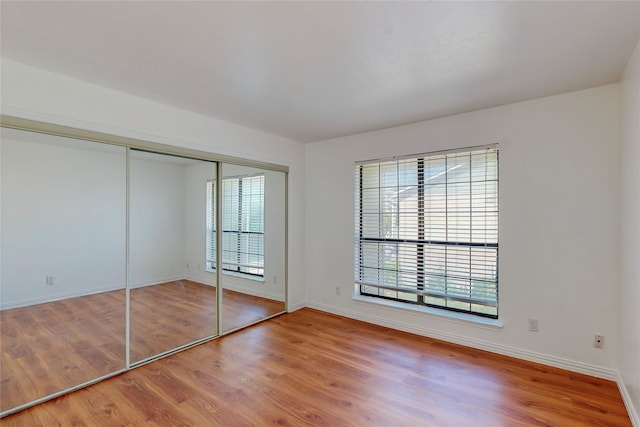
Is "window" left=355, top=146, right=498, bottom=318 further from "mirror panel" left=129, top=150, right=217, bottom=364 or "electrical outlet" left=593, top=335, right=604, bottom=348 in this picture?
"mirror panel" left=129, top=150, right=217, bottom=364

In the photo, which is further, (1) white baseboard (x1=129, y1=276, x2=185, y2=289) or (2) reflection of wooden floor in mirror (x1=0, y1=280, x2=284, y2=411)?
(1) white baseboard (x1=129, y1=276, x2=185, y2=289)

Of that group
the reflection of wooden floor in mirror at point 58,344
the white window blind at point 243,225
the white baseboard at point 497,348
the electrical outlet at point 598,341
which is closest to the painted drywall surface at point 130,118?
the white window blind at point 243,225

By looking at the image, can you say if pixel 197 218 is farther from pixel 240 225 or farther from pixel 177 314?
pixel 177 314

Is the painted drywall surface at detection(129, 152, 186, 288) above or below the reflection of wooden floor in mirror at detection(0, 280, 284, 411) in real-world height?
above

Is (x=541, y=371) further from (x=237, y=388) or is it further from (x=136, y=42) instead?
(x=136, y=42)

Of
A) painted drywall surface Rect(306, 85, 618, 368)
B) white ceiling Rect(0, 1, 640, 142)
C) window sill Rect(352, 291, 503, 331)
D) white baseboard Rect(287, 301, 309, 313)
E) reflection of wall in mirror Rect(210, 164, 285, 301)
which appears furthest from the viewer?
white baseboard Rect(287, 301, 309, 313)

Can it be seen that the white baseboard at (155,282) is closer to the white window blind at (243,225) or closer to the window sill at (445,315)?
the white window blind at (243,225)

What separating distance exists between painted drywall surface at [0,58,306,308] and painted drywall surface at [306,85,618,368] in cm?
197

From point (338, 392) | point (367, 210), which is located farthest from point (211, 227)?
point (338, 392)

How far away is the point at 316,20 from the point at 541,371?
11.0ft

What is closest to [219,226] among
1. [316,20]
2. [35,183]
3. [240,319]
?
[240,319]

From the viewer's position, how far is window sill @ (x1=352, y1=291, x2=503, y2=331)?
3043 mm

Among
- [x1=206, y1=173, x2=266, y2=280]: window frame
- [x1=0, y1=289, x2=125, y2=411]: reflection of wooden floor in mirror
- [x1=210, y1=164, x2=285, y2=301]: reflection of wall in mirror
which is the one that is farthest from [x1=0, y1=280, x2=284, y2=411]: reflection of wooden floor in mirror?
[x1=210, y1=164, x2=285, y2=301]: reflection of wall in mirror

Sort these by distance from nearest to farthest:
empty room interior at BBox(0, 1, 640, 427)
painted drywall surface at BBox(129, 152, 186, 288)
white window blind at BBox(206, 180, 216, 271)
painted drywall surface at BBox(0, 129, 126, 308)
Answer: empty room interior at BBox(0, 1, 640, 427), painted drywall surface at BBox(0, 129, 126, 308), painted drywall surface at BBox(129, 152, 186, 288), white window blind at BBox(206, 180, 216, 271)
